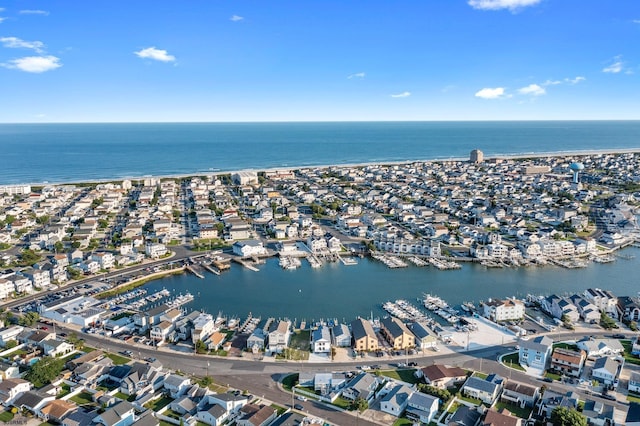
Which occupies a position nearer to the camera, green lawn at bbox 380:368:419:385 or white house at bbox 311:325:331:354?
green lawn at bbox 380:368:419:385

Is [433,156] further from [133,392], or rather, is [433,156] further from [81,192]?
[133,392]

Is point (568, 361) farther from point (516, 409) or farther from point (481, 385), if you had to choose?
point (481, 385)

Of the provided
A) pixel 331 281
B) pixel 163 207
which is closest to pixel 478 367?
pixel 331 281

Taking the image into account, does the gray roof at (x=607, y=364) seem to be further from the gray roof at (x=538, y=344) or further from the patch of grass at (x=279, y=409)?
the patch of grass at (x=279, y=409)

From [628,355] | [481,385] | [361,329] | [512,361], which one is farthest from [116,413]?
[628,355]

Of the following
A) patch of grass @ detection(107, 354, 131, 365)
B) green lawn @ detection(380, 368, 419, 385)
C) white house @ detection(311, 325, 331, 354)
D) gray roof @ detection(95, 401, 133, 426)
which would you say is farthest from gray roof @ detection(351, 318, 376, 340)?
patch of grass @ detection(107, 354, 131, 365)

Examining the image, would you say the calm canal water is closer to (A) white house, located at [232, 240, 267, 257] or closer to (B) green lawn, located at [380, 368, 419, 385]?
(A) white house, located at [232, 240, 267, 257]
